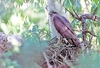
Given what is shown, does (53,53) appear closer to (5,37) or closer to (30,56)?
(5,37)

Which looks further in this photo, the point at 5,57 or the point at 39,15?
the point at 39,15

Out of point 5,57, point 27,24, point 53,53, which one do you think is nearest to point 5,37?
point 53,53

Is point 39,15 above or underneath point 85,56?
above

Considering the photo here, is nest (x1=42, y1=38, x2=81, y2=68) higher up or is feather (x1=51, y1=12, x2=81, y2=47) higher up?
feather (x1=51, y1=12, x2=81, y2=47)

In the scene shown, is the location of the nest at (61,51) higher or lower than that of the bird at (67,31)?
lower

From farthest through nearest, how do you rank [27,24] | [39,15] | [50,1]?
1. [27,24]
2. [50,1]
3. [39,15]

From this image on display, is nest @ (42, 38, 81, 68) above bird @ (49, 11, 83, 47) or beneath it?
beneath

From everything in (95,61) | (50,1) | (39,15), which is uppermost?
(50,1)

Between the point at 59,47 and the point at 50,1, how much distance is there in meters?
0.40

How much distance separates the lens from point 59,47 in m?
0.98

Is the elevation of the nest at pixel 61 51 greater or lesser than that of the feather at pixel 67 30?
lesser

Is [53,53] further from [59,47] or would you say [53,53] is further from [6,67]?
[6,67]

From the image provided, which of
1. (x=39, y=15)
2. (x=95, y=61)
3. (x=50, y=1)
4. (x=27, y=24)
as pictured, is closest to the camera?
(x=95, y=61)

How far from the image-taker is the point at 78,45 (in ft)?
3.04
